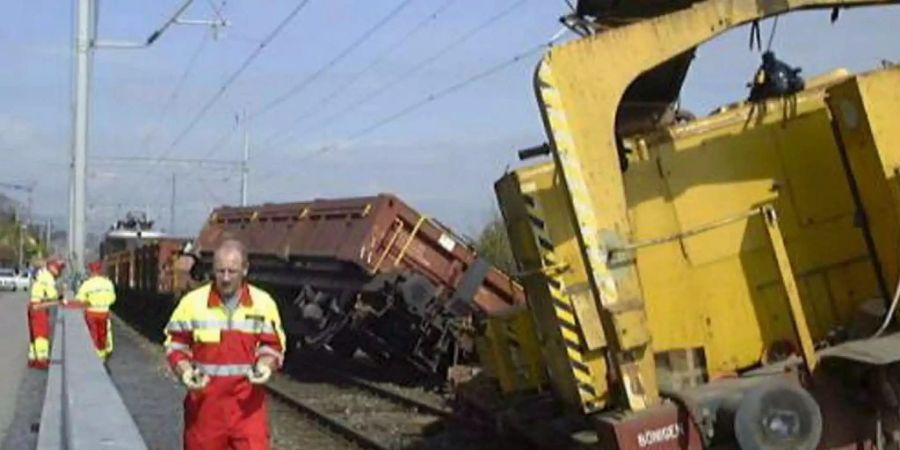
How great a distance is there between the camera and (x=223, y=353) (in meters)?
6.80

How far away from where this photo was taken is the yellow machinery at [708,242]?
7887 mm

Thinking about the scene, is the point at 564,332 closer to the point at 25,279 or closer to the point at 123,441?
the point at 123,441

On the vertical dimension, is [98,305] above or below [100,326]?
above

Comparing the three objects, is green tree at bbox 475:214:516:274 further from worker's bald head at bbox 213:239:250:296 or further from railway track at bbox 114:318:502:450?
worker's bald head at bbox 213:239:250:296

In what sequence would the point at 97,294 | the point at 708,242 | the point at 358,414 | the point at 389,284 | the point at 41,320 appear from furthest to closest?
the point at 41,320, the point at 389,284, the point at 97,294, the point at 358,414, the point at 708,242

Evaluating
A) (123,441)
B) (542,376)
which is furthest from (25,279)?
(123,441)

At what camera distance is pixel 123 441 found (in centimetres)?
474

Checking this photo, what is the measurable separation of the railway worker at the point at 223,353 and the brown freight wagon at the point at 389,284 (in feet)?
30.9

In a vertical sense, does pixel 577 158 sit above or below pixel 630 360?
above

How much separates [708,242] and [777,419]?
149 centimetres

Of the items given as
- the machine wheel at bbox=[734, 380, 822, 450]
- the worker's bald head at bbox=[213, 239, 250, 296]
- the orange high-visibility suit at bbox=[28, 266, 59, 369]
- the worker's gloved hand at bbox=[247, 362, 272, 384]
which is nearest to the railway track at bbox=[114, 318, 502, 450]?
the orange high-visibility suit at bbox=[28, 266, 59, 369]

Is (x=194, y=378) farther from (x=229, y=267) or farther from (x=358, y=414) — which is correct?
(x=358, y=414)

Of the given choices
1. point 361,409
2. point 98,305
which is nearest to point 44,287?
point 98,305

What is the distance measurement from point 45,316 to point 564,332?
11698 millimetres
